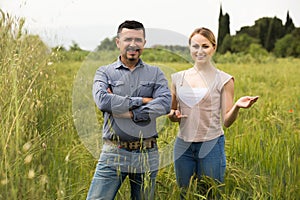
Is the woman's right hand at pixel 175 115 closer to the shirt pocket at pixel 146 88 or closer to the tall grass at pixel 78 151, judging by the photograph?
the tall grass at pixel 78 151

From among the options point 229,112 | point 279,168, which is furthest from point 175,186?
point 279,168

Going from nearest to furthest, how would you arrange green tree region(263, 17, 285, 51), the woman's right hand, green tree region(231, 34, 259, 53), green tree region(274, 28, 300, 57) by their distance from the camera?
the woman's right hand → green tree region(231, 34, 259, 53) → green tree region(274, 28, 300, 57) → green tree region(263, 17, 285, 51)

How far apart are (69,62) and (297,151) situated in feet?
12.9

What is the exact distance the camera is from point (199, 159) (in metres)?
2.61

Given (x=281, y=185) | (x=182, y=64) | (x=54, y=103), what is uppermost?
(x=182, y=64)

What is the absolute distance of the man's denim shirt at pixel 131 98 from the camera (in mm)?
2199

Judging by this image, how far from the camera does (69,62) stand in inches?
261

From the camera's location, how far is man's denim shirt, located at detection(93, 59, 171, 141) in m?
2.20

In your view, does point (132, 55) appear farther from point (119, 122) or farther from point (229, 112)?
point (229, 112)

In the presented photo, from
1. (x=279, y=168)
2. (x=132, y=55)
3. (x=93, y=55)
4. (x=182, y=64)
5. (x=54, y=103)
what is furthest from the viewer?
(x=54, y=103)

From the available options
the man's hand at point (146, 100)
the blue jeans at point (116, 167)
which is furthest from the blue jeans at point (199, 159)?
the man's hand at point (146, 100)

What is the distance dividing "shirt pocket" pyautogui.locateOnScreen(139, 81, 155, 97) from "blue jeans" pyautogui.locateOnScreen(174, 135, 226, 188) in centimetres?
46

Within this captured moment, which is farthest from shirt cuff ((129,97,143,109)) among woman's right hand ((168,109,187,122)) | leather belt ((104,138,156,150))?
woman's right hand ((168,109,187,122))

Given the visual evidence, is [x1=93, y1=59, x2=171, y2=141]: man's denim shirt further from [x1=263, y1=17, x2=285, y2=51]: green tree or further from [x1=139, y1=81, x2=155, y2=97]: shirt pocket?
[x1=263, y1=17, x2=285, y2=51]: green tree
